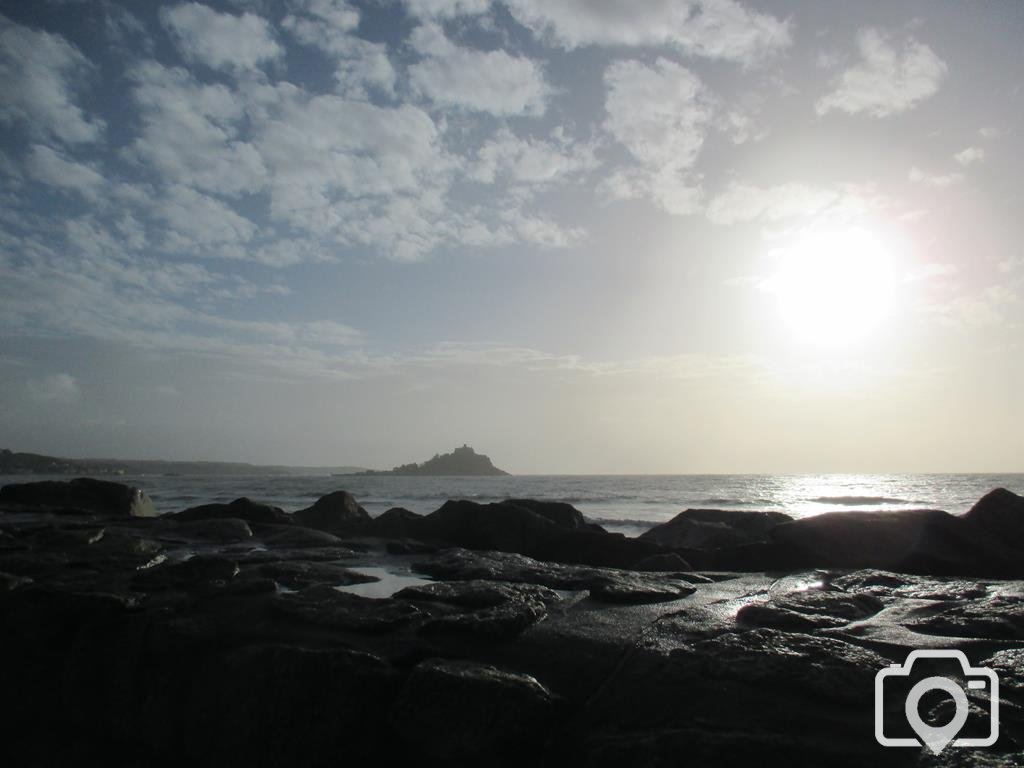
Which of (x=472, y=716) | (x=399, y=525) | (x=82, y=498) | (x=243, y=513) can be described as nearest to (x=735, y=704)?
(x=472, y=716)

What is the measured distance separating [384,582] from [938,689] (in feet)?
18.4

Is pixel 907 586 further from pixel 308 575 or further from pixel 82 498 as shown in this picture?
pixel 82 498

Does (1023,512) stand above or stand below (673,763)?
above

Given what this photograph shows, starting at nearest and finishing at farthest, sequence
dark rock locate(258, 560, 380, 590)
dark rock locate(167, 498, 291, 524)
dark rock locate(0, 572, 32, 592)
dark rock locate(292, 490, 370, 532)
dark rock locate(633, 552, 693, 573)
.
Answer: dark rock locate(0, 572, 32, 592), dark rock locate(258, 560, 380, 590), dark rock locate(633, 552, 693, 573), dark rock locate(167, 498, 291, 524), dark rock locate(292, 490, 370, 532)

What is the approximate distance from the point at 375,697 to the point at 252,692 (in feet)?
3.02

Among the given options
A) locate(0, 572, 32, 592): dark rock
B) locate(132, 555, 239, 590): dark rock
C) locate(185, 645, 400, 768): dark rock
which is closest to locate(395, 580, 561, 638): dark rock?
locate(185, 645, 400, 768): dark rock

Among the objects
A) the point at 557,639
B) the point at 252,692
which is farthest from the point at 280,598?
the point at 557,639

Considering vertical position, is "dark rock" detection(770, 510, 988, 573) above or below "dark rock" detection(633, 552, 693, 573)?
above

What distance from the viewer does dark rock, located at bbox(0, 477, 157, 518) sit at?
1688 cm

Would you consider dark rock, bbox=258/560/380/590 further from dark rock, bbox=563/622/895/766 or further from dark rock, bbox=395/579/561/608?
dark rock, bbox=563/622/895/766

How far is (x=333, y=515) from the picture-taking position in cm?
1634

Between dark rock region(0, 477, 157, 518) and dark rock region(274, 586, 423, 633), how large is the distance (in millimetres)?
14001

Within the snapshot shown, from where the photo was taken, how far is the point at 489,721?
3611 mm

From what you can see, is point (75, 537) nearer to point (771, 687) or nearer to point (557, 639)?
point (557, 639)
